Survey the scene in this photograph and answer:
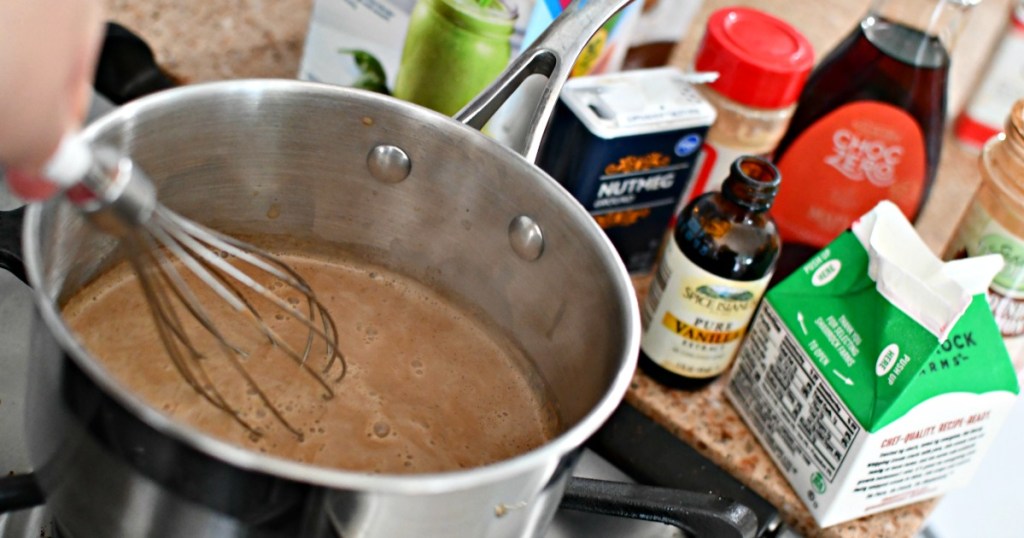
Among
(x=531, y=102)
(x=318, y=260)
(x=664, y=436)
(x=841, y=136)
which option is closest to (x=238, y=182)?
(x=318, y=260)

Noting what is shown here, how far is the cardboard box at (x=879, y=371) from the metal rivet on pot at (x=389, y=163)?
0.24 metres

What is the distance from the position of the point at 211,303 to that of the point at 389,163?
0.40 feet

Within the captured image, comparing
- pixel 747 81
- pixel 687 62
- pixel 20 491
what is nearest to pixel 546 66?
pixel 747 81

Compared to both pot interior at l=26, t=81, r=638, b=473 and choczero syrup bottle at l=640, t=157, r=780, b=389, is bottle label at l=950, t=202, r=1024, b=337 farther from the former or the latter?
pot interior at l=26, t=81, r=638, b=473

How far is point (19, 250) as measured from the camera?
49cm

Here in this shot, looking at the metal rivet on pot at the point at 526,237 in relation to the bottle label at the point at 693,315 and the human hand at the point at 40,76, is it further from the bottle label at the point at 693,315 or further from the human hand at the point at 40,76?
the human hand at the point at 40,76

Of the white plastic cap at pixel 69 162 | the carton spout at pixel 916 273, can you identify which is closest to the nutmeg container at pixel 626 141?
the carton spout at pixel 916 273

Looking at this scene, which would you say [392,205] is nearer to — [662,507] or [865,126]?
[662,507]

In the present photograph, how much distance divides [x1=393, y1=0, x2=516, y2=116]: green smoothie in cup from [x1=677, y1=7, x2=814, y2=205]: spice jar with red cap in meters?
0.14

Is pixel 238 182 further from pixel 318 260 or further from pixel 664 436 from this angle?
pixel 664 436

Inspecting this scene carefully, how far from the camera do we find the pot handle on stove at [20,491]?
453 millimetres

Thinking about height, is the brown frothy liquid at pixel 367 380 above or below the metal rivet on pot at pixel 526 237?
below

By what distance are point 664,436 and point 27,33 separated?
0.47 metres

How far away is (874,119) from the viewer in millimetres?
717
